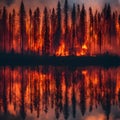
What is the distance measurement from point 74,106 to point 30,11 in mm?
32871

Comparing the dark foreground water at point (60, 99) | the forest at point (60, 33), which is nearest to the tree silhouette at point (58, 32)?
the forest at point (60, 33)

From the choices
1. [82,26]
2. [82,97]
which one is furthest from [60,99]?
[82,26]

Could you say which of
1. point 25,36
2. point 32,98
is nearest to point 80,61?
point 25,36

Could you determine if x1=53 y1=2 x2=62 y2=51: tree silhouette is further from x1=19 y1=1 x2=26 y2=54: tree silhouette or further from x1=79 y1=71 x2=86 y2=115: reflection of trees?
x1=79 y1=71 x2=86 y2=115: reflection of trees

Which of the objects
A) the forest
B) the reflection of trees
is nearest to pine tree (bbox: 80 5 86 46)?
the forest

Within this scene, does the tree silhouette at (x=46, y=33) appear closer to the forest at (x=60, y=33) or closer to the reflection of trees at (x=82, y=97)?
the forest at (x=60, y=33)

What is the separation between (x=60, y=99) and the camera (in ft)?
51.0

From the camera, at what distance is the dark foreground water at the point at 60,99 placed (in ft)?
43.2

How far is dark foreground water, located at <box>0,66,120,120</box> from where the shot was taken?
13156mm

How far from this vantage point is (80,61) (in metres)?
41.2

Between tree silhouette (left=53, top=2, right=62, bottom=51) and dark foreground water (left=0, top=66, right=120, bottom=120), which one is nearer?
dark foreground water (left=0, top=66, right=120, bottom=120)

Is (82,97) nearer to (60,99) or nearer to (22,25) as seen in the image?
(60,99)

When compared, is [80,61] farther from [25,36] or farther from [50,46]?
[25,36]

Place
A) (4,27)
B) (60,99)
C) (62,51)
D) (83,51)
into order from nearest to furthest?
(60,99)
(62,51)
(83,51)
(4,27)
